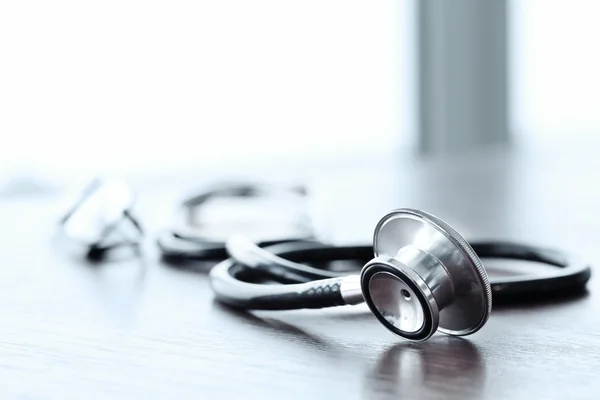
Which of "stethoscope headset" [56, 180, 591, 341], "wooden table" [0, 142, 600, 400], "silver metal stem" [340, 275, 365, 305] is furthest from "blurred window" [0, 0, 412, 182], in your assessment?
"silver metal stem" [340, 275, 365, 305]

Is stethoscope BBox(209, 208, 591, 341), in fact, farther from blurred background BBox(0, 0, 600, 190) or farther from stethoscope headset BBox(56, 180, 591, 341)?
blurred background BBox(0, 0, 600, 190)

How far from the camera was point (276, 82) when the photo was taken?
11.6 ft

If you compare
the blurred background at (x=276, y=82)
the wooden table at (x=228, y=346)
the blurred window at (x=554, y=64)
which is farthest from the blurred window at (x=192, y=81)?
the wooden table at (x=228, y=346)

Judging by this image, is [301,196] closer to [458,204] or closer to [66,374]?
[458,204]

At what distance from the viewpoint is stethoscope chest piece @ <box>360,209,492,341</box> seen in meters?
0.49

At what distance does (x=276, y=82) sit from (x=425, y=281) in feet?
10.2

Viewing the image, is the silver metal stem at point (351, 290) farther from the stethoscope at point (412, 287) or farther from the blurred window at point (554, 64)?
the blurred window at point (554, 64)

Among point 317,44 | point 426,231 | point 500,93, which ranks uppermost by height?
point 426,231

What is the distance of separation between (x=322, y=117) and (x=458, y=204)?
252 centimetres

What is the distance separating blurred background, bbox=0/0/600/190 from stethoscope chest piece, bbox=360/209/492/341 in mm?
2402

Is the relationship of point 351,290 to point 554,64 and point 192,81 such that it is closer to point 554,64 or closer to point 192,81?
point 192,81

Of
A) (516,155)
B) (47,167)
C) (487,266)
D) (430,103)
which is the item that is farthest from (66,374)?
(430,103)

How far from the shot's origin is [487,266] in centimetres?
78

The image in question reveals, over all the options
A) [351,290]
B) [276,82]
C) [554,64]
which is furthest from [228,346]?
[554,64]
